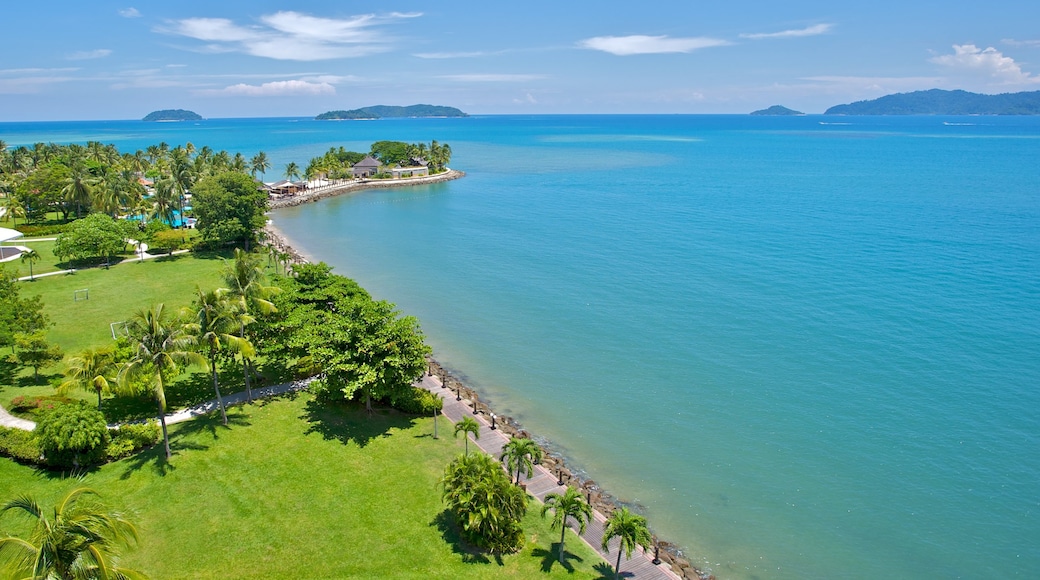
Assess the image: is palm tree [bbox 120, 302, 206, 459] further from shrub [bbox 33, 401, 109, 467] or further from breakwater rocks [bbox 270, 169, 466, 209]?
breakwater rocks [bbox 270, 169, 466, 209]

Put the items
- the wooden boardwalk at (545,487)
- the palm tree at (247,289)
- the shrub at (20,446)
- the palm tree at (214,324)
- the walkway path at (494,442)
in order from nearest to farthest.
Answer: the wooden boardwalk at (545,487) → the walkway path at (494,442) → the shrub at (20,446) → the palm tree at (214,324) → the palm tree at (247,289)

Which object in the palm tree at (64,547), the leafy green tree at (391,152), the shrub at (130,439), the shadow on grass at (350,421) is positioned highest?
the leafy green tree at (391,152)

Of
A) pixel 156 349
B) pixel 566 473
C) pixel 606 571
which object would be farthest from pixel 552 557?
pixel 156 349

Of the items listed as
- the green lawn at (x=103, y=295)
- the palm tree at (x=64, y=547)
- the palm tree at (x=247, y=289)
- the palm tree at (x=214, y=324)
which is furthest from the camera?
the green lawn at (x=103, y=295)

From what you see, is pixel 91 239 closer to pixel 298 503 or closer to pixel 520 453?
pixel 298 503

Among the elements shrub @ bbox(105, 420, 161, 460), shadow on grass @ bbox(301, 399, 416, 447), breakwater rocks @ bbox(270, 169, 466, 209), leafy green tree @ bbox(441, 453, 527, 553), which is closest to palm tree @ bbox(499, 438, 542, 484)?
leafy green tree @ bbox(441, 453, 527, 553)

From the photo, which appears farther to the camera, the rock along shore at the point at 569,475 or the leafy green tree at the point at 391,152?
the leafy green tree at the point at 391,152

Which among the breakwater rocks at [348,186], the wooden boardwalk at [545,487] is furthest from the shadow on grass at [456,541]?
the breakwater rocks at [348,186]

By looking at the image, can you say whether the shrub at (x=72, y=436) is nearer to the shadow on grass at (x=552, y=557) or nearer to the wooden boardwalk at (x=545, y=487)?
the wooden boardwalk at (x=545, y=487)
